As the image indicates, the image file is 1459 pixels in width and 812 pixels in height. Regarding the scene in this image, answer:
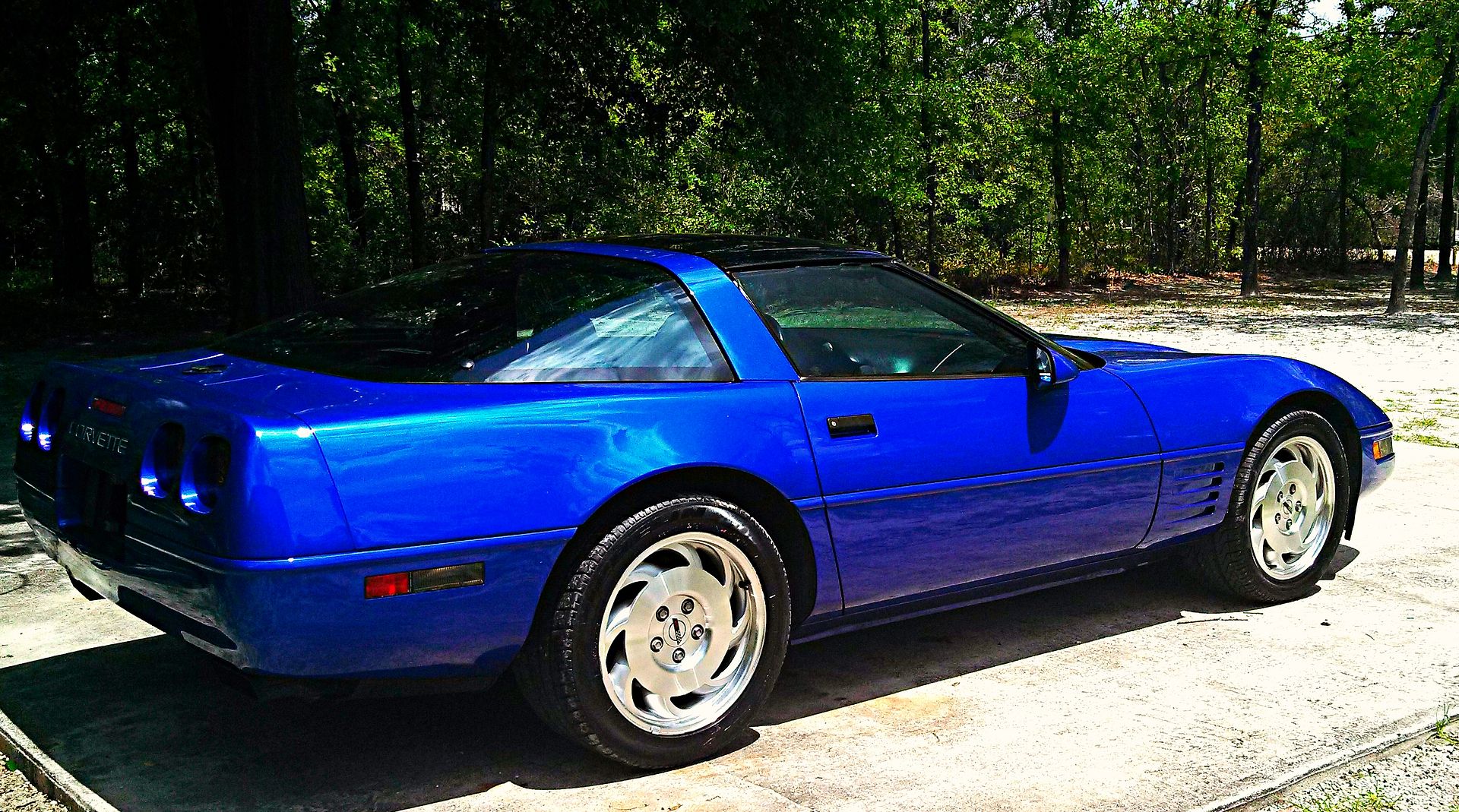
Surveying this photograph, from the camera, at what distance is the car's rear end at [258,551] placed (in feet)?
9.19

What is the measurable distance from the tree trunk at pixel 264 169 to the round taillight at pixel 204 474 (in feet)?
25.3

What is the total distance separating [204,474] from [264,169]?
788cm

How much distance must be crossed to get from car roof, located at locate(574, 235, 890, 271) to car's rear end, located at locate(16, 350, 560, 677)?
1.14 metres

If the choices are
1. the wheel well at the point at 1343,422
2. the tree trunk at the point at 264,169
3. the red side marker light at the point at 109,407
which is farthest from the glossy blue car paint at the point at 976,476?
the tree trunk at the point at 264,169

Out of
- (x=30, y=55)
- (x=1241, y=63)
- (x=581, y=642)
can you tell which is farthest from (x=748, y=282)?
(x=1241, y=63)

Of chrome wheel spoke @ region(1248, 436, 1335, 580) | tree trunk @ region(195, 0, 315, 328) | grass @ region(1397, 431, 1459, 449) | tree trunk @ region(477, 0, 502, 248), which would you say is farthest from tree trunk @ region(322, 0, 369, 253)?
chrome wheel spoke @ region(1248, 436, 1335, 580)

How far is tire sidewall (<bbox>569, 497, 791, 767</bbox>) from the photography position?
317 cm

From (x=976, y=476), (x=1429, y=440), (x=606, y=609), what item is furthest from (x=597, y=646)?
Answer: (x=1429, y=440)

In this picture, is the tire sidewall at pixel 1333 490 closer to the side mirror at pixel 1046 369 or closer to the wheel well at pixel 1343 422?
the wheel well at pixel 1343 422

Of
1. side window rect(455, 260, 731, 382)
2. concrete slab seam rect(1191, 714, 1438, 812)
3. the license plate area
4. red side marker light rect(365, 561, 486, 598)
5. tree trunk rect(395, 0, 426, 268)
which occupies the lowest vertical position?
concrete slab seam rect(1191, 714, 1438, 812)

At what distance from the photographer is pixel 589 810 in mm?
3092

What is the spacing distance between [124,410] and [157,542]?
16.5 inches

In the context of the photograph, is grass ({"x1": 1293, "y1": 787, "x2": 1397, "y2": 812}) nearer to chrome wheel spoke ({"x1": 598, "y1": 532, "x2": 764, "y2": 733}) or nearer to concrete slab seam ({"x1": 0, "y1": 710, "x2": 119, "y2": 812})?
chrome wheel spoke ({"x1": 598, "y1": 532, "x2": 764, "y2": 733})

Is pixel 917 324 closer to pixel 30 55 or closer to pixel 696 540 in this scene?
pixel 696 540
